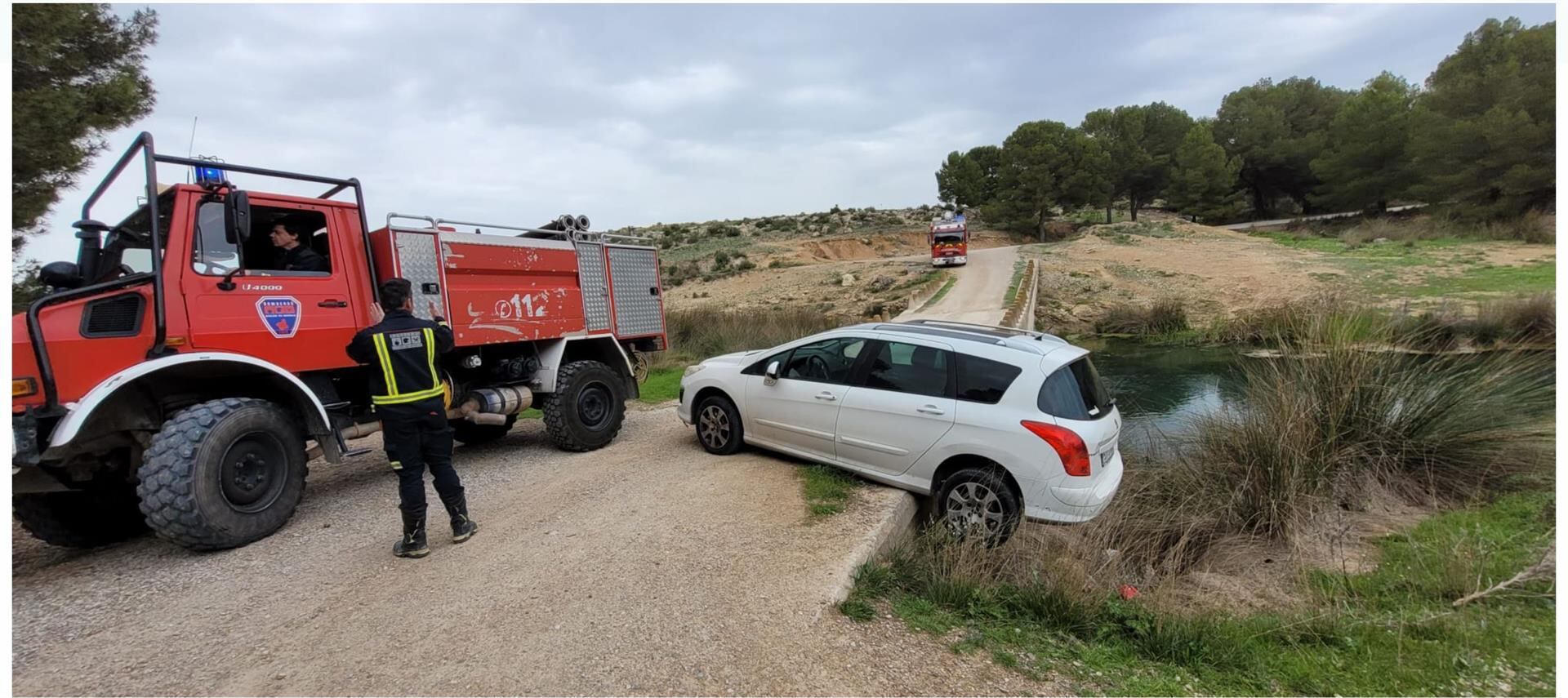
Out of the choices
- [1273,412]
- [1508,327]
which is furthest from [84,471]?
[1508,327]

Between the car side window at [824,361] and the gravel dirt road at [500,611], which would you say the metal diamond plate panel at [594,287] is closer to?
the car side window at [824,361]

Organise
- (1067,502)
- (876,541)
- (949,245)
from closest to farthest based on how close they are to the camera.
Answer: (876,541) < (1067,502) < (949,245)

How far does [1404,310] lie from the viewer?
8461 millimetres

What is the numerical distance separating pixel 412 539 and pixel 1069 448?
4.32 meters

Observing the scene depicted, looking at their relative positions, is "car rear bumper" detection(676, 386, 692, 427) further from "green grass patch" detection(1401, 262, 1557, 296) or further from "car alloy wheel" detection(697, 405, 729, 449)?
"green grass patch" detection(1401, 262, 1557, 296)

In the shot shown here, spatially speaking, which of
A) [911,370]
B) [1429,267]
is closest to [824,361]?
[911,370]

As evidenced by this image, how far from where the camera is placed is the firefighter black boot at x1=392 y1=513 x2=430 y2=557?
427 cm

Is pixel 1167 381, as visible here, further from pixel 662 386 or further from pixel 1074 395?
pixel 1074 395

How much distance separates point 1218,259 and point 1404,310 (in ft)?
71.2

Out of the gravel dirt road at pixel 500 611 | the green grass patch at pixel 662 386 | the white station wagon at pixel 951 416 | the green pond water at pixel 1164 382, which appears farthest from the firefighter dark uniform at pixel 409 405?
the green pond water at pixel 1164 382

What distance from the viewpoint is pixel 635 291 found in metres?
7.84

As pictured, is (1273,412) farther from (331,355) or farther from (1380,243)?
(1380,243)

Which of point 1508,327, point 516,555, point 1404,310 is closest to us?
point 516,555

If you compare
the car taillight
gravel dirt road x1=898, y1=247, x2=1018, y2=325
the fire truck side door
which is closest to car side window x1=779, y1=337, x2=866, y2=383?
the car taillight
